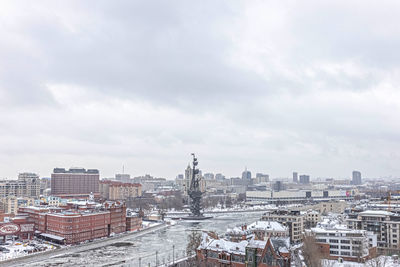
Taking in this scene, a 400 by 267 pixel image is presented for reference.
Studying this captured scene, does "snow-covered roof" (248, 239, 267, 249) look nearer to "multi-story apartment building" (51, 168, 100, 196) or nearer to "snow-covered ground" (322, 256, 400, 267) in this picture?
"snow-covered ground" (322, 256, 400, 267)

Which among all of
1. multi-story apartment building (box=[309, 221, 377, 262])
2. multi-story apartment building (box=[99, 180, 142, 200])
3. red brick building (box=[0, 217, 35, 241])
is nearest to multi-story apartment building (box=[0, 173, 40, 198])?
multi-story apartment building (box=[99, 180, 142, 200])

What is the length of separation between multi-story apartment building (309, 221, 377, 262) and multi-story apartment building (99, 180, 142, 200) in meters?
115

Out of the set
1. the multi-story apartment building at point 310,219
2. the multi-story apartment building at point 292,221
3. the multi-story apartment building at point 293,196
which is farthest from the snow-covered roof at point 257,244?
the multi-story apartment building at point 293,196

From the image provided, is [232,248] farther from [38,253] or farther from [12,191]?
[12,191]

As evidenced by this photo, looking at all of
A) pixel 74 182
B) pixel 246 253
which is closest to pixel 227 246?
pixel 246 253

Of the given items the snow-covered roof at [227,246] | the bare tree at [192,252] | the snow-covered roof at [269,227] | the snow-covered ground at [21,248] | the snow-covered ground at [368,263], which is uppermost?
the snow-covered roof at [227,246]

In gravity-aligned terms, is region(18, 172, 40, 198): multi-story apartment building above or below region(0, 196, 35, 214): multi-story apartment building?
above

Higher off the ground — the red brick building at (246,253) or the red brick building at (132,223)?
the red brick building at (246,253)

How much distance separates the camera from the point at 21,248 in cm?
5662

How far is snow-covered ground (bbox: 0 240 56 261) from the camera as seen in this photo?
2047 inches

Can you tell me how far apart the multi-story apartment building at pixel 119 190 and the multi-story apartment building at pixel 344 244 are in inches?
4541

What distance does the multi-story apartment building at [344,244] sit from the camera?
48694 millimetres

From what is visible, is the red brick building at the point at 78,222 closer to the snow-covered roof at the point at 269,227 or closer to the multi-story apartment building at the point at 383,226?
the snow-covered roof at the point at 269,227

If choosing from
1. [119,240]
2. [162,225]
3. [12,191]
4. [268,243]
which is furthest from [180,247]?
[12,191]
